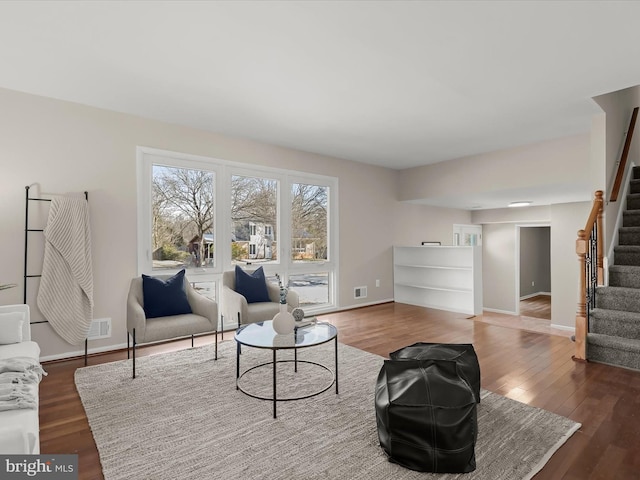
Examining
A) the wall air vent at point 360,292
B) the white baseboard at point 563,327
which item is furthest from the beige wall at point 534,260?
the wall air vent at point 360,292

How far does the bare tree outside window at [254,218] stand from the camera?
4.79 m

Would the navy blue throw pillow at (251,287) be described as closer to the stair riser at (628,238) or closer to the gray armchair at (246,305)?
the gray armchair at (246,305)

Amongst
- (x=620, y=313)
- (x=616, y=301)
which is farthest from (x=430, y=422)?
(x=616, y=301)

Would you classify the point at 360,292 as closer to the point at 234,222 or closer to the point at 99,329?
the point at 234,222

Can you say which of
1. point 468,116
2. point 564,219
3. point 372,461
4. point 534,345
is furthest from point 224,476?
point 564,219

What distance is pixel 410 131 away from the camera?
A: 4508 millimetres

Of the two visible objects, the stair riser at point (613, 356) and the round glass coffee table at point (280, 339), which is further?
the stair riser at point (613, 356)

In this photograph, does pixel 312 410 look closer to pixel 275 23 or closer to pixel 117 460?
pixel 117 460

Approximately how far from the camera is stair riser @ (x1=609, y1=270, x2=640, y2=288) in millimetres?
3795

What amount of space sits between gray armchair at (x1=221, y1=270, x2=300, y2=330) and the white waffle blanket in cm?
133

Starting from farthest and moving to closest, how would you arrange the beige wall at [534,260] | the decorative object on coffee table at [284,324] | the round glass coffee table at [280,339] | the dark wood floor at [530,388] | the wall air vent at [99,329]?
the beige wall at [534,260], the wall air vent at [99,329], the decorative object on coffee table at [284,324], the round glass coffee table at [280,339], the dark wood floor at [530,388]

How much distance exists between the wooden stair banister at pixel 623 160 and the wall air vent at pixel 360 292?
3639 mm

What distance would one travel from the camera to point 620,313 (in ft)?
11.4

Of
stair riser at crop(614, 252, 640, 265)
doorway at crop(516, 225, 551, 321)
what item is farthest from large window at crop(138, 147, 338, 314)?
doorway at crop(516, 225, 551, 321)
